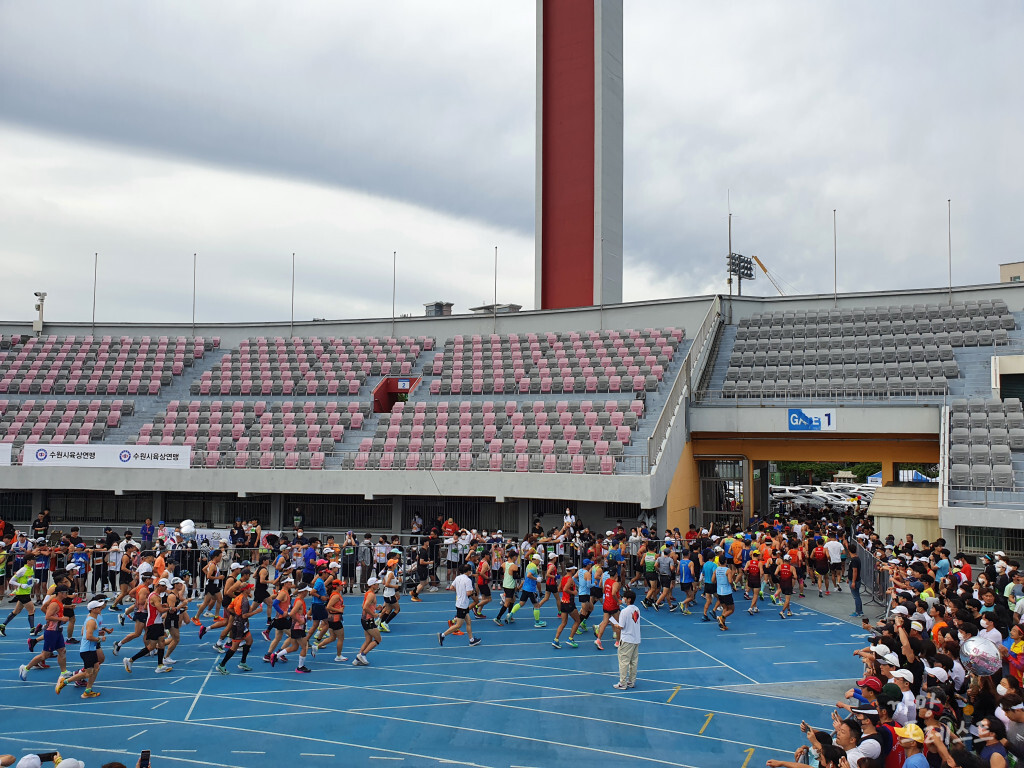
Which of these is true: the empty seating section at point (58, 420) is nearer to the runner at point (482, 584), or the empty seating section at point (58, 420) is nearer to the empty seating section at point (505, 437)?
the empty seating section at point (505, 437)

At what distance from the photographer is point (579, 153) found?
131 feet

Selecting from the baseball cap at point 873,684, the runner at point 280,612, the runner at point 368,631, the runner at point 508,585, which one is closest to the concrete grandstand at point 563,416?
the runner at point 508,585

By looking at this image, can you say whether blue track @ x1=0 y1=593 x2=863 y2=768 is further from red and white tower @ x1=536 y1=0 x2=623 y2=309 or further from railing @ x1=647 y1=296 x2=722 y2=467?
red and white tower @ x1=536 y1=0 x2=623 y2=309

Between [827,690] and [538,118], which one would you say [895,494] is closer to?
[827,690]

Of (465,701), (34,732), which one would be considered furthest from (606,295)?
(34,732)

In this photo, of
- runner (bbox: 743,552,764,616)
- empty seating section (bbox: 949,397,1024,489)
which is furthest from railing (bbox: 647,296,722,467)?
empty seating section (bbox: 949,397,1024,489)

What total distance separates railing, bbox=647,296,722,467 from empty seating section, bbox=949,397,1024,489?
27.2 ft

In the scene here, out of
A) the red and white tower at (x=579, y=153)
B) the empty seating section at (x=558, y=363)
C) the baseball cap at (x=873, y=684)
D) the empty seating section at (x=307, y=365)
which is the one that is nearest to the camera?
the baseball cap at (x=873, y=684)

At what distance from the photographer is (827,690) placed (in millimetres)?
13102

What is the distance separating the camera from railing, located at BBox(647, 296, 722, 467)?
991 inches

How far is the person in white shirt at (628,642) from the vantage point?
43.2ft

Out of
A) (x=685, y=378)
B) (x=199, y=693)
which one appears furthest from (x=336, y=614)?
(x=685, y=378)

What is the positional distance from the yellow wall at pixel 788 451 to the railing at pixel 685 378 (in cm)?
183

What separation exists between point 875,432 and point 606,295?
1524 cm
